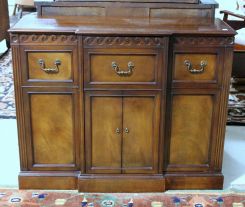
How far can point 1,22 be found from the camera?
4.75 m

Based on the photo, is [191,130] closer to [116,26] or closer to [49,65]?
[116,26]

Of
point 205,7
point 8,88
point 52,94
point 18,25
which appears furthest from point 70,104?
point 8,88

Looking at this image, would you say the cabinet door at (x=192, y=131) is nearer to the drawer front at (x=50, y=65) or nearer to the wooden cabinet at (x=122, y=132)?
the wooden cabinet at (x=122, y=132)

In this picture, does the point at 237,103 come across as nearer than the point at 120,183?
No

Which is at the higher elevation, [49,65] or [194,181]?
[49,65]

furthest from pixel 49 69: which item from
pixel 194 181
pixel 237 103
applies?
pixel 237 103

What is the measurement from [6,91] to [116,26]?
1892 mm

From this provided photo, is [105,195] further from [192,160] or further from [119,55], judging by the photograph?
[119,55]

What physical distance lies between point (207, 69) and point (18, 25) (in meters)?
0.93

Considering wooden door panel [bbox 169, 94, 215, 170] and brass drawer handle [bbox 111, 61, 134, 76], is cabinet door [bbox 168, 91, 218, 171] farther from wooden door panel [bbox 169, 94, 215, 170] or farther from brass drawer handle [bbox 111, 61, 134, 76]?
brass drawer handle [bbox 111, 61, 134, 76]

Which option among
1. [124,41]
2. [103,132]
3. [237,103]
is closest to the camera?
[124,41]

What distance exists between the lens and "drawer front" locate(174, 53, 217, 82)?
212cm

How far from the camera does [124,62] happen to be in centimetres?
210

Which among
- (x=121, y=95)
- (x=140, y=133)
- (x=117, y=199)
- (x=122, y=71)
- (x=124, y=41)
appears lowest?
(x=117, y=199)
